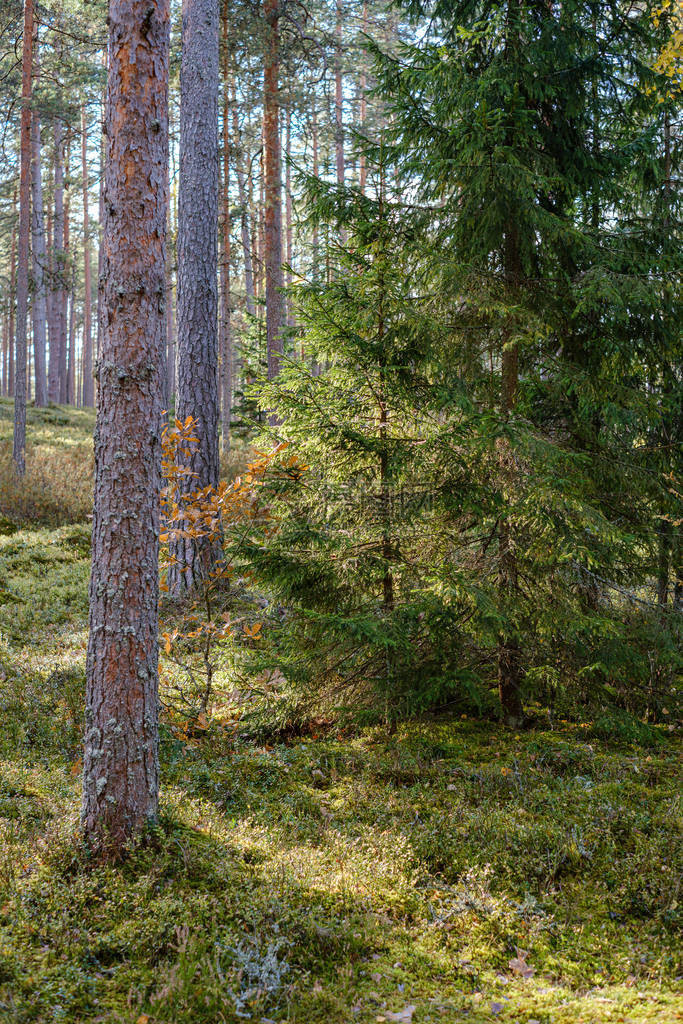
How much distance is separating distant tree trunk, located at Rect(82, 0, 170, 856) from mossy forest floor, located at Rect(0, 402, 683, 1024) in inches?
19.3

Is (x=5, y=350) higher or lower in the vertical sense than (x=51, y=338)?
higher

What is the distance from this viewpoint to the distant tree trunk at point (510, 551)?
668 cm

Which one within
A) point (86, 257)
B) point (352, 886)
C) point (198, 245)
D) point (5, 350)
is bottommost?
point (352, 886)

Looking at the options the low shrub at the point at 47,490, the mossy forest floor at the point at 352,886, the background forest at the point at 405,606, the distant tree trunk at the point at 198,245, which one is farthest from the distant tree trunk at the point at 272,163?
the mossy forest floor at the point at 352,886

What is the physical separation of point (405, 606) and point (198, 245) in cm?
670

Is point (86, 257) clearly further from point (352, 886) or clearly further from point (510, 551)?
point (352, 886)

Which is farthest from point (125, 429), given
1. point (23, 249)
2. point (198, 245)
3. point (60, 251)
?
point (60, 251)

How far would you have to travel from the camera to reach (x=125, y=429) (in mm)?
4168

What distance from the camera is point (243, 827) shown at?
4.74m

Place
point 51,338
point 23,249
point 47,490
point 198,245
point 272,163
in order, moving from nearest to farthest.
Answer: point 198,245
point 272,163
point 47,490
point 23,249
point 51,338

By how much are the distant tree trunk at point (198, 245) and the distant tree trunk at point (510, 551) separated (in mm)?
4436

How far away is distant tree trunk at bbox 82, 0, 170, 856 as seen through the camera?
4.14 m

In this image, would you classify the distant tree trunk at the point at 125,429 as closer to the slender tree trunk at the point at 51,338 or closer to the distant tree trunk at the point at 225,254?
the distant tree trunk at the point at 225,254

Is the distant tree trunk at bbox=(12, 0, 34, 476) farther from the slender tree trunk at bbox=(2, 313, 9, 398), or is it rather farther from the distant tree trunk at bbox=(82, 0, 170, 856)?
the slender tree trunk at bbox=(2, 313, 9, 398)
